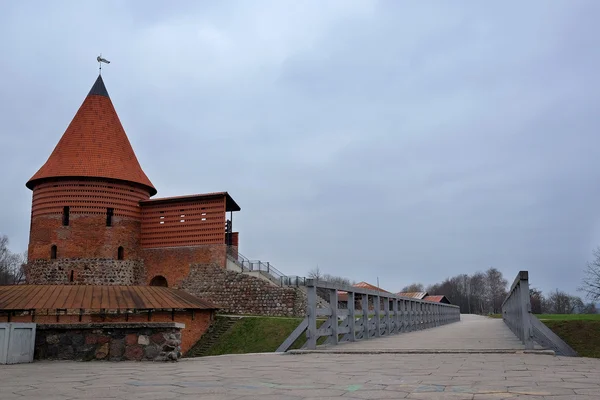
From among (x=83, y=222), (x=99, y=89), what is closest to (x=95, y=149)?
(x=83, y=222)

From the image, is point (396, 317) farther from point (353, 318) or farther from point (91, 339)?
point (91, 339)

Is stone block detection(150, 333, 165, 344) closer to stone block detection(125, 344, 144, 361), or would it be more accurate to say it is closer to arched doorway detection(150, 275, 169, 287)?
stone block detection(125, 344, 144, 361)

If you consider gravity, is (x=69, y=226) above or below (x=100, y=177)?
below

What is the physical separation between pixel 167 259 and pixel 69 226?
545 centimetres

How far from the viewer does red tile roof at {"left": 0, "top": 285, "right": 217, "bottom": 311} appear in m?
18.9

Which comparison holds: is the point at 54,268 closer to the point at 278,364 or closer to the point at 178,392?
the point at 278,364

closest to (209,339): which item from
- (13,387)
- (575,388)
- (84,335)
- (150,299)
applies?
(150,299)

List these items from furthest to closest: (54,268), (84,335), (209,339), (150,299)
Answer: (54,268), (209,339), (150,299), (84,335)

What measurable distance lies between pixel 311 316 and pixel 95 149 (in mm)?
25054

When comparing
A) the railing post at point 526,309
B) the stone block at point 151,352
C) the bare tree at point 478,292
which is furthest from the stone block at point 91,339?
the bare tree at point 478,292

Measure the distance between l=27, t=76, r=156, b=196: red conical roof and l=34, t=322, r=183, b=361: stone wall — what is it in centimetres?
2325

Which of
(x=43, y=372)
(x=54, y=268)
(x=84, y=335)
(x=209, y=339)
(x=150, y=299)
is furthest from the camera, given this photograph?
(x=54, y=268)

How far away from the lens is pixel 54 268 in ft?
95.8

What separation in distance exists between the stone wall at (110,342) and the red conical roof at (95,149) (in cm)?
2325
